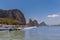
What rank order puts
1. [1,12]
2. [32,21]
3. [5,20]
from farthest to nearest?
1. [32,21]
2. [5,20]
3. [1,12]

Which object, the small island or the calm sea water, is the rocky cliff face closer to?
the small island

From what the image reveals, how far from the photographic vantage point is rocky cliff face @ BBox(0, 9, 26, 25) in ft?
79.4

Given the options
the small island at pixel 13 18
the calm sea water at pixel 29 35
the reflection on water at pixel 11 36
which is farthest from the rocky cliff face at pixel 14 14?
the reflection on water at pixel 11 36

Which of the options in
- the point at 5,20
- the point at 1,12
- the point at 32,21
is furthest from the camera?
the point at 32,21

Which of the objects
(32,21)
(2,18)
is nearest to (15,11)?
(2,18)

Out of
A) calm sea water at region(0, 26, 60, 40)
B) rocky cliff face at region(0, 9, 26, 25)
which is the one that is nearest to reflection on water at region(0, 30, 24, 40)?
calm sea water at region(0, 26, 60, 40)

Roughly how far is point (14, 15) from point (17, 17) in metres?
0.67

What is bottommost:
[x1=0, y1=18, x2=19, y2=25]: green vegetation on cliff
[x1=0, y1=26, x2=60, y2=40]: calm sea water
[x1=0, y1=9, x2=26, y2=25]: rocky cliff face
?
[x1=0, y1=26, x2=60, y2=40]: calm sea water

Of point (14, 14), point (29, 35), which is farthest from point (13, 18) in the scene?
point (29, 35)

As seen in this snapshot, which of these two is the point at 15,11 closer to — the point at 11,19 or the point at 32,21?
the point at 11,19

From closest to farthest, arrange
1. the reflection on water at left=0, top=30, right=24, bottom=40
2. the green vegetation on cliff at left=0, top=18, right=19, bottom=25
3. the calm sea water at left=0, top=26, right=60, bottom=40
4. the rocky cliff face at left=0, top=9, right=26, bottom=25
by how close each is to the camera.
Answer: the reflection on water at left=0, top=30, right=24, bottom=40
the calm sea water at left=0, top=26, right=60, bottom=40
the rocky cliff face at left=0, top=9, right=26, bottom=25
the green vegetation on cliff at left=0, top=18, right=19, bottom=25

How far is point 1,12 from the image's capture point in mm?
23500

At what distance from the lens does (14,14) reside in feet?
84.8

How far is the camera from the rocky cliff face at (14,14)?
953 inches
